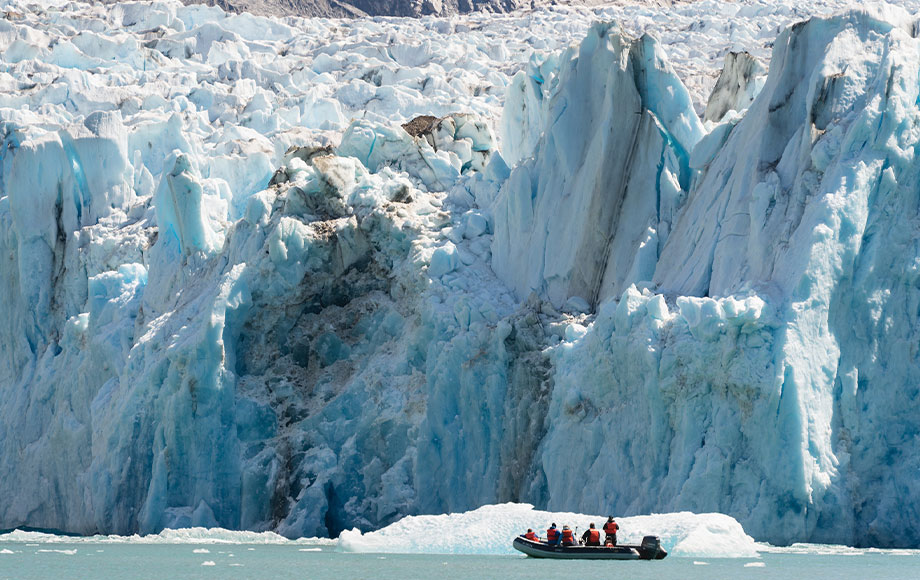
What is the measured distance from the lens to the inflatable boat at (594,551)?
2611 centimetres

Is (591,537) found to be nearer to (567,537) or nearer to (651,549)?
(567,537)

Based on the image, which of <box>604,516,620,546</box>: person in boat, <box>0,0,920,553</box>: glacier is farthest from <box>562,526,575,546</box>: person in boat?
<box>0,0,920,553</box>: glacier

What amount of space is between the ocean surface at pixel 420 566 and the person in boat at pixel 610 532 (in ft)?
1.36

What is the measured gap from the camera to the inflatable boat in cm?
2611

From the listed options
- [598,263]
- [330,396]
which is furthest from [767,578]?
[330,396]

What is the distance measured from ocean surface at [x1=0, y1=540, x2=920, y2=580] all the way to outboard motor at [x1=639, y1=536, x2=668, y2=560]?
179 mm

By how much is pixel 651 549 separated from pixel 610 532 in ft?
2.66

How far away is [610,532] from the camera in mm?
26484

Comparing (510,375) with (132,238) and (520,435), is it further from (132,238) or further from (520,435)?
(132,238)

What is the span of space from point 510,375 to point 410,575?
9.79 metres

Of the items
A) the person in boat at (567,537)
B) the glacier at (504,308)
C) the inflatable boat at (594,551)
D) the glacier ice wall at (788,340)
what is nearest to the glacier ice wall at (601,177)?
the glacier at (504,308)

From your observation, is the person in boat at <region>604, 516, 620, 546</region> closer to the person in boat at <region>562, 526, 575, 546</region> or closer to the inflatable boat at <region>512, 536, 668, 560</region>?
the inflatable boat at <region>512, 536, 668, 560</region>

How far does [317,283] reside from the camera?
3747 cm

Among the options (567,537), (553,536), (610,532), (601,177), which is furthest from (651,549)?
(601,177)
